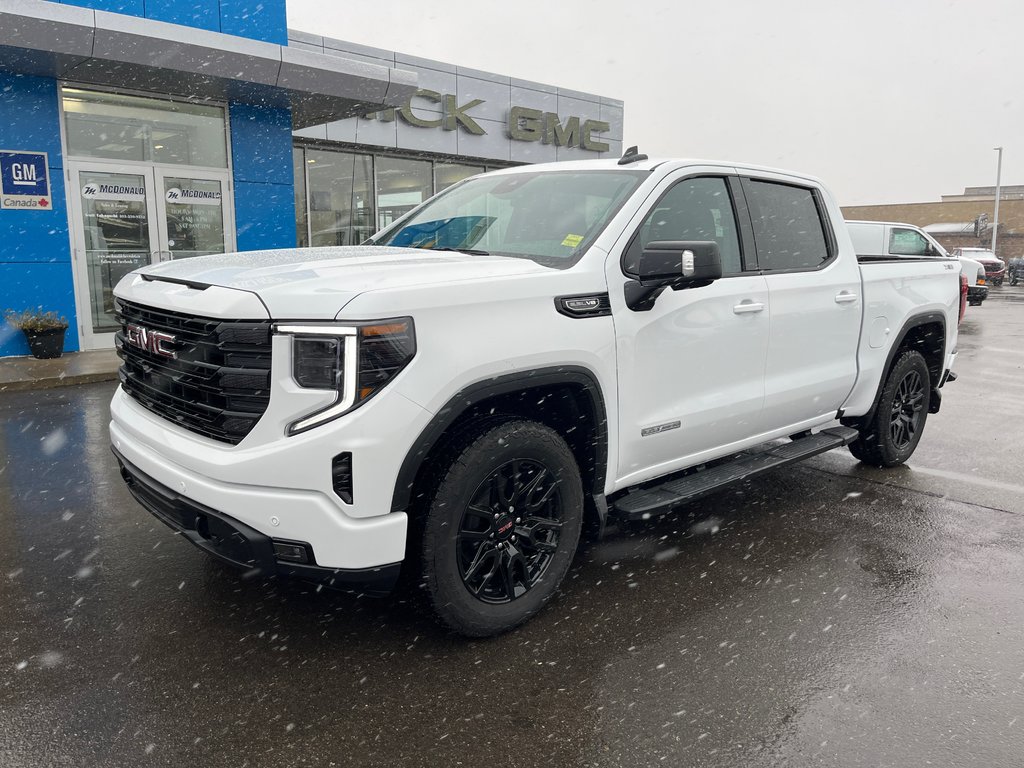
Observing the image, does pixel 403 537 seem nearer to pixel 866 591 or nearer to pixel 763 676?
pixel 763 676

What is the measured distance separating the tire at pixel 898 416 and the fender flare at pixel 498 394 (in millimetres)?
2878

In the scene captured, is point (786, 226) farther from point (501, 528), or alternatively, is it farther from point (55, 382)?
point (55, 382)

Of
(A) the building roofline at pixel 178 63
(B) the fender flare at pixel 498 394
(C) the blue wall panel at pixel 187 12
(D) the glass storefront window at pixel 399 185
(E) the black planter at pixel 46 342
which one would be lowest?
(E) the black planter at pixel 46 342

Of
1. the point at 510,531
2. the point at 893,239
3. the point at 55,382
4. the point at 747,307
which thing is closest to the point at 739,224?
the point at 747,307

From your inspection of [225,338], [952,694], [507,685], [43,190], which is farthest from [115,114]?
[952,694]

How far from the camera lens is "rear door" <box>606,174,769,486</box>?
344 centimetres

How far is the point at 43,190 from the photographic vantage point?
34.8 ft

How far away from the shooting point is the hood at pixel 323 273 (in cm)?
262

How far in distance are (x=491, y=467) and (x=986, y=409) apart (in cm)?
701

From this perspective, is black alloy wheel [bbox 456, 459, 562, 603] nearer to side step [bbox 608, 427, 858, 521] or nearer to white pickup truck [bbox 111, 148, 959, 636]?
white pickup truck [bbox 111, 148, 959, 636]

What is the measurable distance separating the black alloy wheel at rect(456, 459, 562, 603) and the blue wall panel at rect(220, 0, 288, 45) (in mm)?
11022

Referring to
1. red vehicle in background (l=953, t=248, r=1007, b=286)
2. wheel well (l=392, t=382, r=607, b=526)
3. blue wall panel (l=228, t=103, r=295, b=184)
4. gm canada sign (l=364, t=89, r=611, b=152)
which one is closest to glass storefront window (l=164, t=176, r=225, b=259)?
blue wall panel (l=228, t=103, r=295, b=184)

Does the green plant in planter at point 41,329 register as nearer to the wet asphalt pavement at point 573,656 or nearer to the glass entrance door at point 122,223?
the glass entrance door at point 122,223

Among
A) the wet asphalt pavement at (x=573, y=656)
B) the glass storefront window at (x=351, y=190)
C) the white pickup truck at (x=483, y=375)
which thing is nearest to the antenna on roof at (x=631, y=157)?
the white pickup truck at (x=483, y=375)
